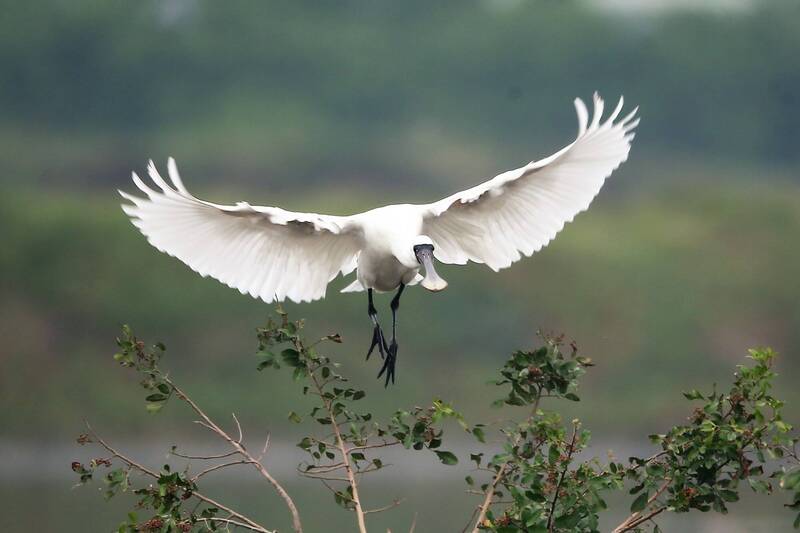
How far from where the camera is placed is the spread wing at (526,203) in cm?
763

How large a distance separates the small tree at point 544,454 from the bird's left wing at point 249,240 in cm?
133

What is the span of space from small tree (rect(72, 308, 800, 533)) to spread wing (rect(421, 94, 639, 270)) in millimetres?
1808

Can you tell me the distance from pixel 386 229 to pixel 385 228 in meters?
0.01

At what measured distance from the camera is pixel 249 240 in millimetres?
7680

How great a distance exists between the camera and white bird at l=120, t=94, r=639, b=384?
735cm

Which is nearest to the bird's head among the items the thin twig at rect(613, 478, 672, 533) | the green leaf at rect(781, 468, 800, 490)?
the thin twig at rect(613, 478, 672, 533)

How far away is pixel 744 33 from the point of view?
4303 cm

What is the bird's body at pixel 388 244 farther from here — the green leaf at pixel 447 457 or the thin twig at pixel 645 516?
the thin twig at pixel 645 516

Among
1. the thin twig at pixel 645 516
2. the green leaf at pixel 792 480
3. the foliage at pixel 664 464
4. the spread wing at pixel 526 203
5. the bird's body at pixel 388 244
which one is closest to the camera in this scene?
the green leaf at pixel 792 480

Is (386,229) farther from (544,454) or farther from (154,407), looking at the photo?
(544,454)

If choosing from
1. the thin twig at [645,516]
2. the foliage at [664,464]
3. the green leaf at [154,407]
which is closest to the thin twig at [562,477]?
the foliage at [664,464]

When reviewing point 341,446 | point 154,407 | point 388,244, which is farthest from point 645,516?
point 388,244

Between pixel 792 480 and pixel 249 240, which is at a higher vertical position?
pixel 249 240

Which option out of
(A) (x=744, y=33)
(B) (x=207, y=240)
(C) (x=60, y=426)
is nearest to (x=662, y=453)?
(B) (x=207, y=240)
